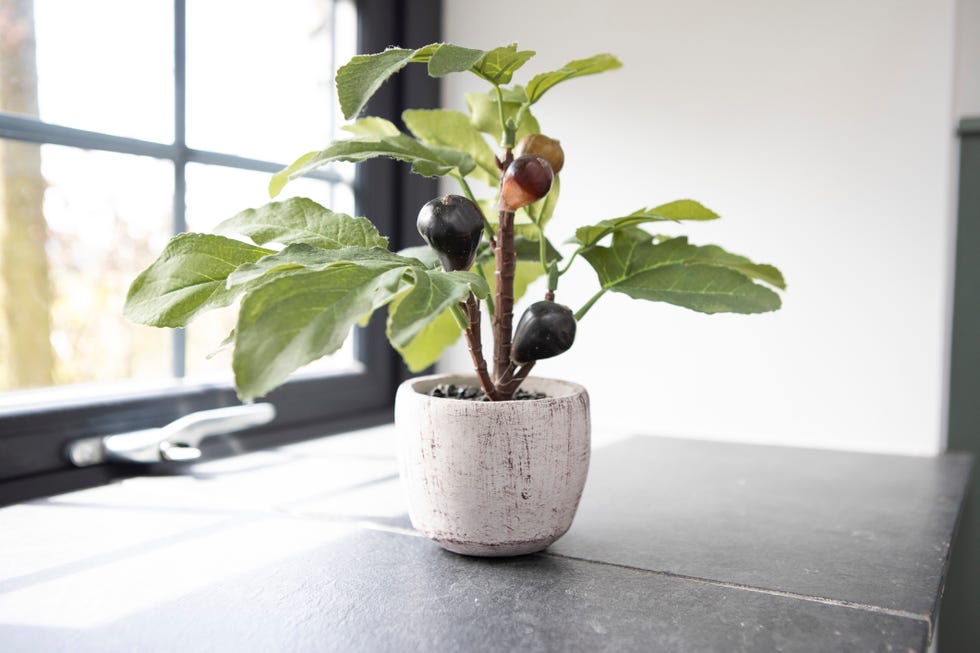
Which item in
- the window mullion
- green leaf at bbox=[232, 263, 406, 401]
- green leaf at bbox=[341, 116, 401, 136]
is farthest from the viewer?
the window mullion

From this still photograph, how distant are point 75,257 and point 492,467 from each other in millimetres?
864

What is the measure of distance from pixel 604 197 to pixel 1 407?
116 cm

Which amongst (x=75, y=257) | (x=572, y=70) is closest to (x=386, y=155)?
(x=572, y=70)

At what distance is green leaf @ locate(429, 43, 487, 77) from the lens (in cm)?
69

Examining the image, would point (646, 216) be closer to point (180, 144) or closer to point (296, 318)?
point (296, 318)

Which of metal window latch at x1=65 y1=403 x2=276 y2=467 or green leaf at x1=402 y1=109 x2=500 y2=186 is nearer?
green leaf at x1=402 y1=109 x2=500 y2=186

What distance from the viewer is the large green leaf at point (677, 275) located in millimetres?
823

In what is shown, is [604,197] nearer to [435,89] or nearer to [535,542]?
[435,89]

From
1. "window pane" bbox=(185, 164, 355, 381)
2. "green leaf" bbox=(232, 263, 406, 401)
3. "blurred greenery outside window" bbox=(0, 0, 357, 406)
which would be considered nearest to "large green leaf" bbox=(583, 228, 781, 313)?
"green leaf" bbox=(232, 263, 406, 401)

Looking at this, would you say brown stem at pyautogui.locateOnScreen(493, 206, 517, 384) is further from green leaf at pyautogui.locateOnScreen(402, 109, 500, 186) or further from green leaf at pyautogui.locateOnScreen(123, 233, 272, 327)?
green leaf at pyautogui.locateOnScreen(123, 233, 272, 327)

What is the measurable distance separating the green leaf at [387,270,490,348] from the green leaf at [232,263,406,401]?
15 mm

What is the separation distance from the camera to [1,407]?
1.10 m

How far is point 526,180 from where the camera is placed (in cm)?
75

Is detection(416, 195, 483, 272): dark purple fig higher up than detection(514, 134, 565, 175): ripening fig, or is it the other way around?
detection(514, 134, 565, 175): ripening fig
